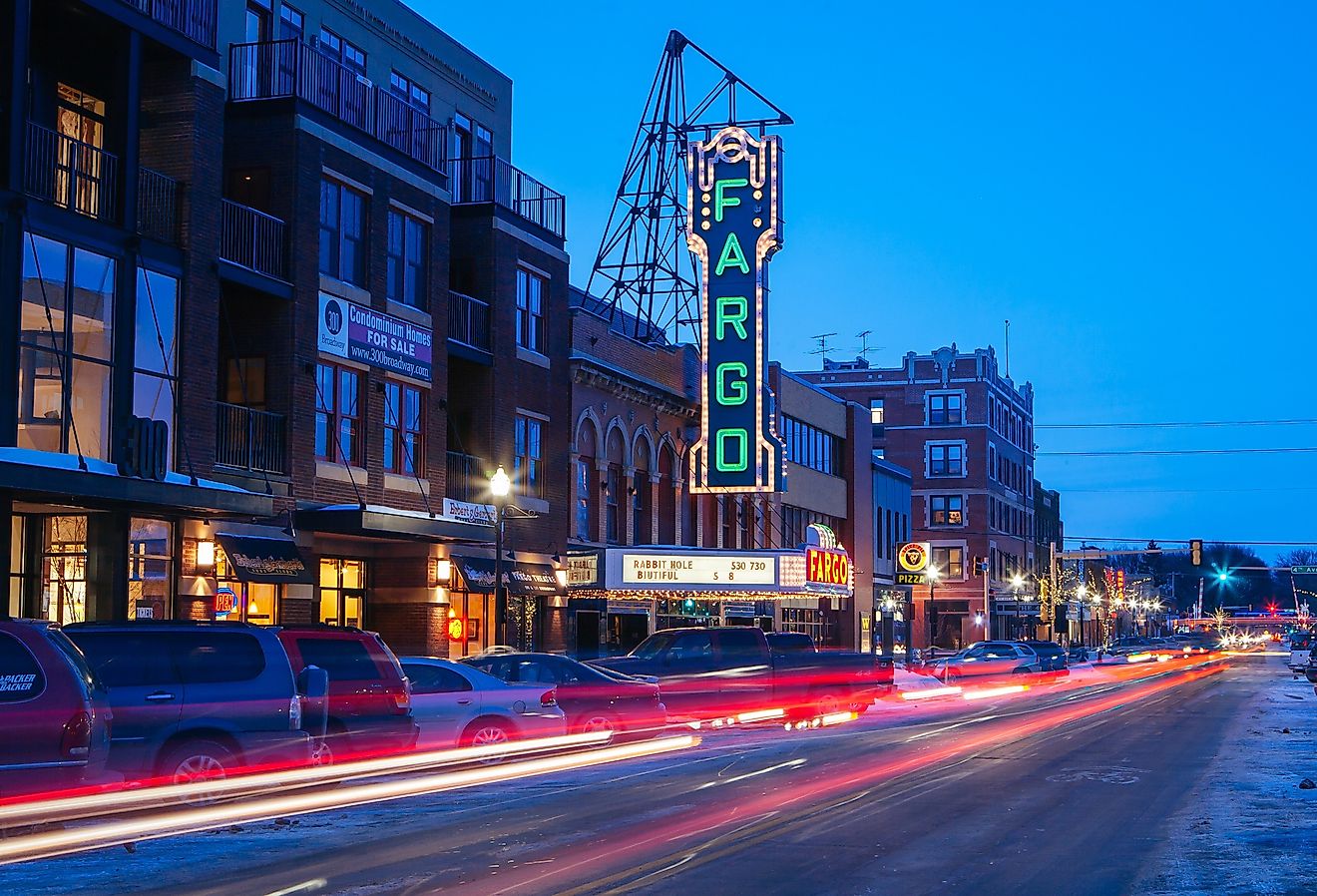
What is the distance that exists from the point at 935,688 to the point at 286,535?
865 inches

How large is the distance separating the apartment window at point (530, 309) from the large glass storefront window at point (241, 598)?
411 inches

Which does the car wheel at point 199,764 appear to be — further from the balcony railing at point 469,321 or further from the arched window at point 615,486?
the arched window at point 615,486

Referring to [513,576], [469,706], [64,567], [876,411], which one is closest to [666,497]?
[513,576]

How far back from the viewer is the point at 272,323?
2953 cm

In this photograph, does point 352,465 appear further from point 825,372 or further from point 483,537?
point 825,372

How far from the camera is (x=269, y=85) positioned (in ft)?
102

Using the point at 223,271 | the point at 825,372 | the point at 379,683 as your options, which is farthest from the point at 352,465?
the point at 825,372

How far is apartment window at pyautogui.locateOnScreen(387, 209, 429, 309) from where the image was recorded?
1300 inches

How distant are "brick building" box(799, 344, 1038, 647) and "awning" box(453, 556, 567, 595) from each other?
58.9 metres

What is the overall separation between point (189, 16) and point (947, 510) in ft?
249

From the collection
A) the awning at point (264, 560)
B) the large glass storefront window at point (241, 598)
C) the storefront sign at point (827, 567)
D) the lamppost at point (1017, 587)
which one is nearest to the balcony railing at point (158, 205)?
the awning at point (264, 560)

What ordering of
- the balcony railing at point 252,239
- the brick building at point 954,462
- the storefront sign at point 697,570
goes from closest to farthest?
the balcony railing at point 252,239 < the storefront sign at point 697,570 < the brick building at point 954,462

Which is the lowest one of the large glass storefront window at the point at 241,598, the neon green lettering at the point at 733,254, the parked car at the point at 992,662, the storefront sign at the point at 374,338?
the parked car at the point at 992,662

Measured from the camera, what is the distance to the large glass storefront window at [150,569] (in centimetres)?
2602
